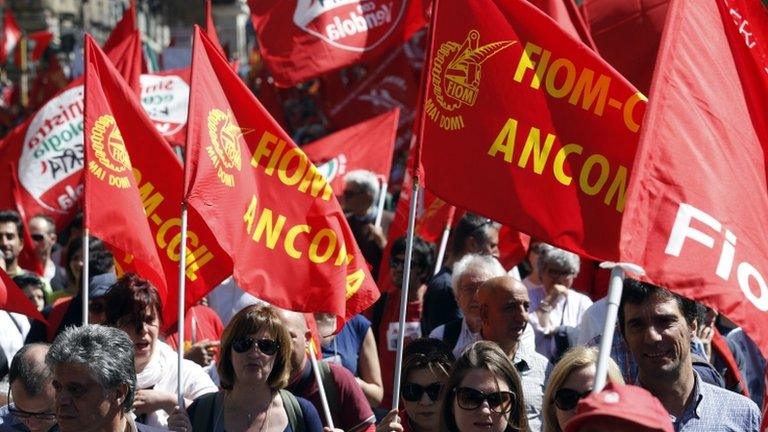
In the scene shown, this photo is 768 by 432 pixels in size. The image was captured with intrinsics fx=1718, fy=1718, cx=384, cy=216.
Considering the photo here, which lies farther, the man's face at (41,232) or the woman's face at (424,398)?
the man's face at (41,232)

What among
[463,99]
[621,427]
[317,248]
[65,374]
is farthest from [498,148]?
[621,427]

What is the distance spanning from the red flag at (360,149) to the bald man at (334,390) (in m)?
5.25

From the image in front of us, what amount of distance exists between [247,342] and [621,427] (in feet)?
7.61

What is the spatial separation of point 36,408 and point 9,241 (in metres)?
4.31

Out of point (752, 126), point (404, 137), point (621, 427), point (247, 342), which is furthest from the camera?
point (404, 137)

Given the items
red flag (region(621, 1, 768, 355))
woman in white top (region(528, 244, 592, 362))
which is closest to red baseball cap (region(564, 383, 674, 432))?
red flag (region(621, 1, 768, 355))

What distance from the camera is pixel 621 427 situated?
13.0 ft

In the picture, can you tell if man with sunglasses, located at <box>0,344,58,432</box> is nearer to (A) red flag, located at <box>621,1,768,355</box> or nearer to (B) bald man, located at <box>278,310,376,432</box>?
(B) bald man, located at <box>278,310,376,432</box>

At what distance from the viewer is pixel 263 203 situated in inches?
268

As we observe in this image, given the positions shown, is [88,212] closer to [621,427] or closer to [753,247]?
[753,247]

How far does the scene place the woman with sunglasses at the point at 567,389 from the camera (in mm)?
5395

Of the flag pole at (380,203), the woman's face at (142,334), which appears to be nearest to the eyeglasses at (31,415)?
the woman's face at (142,334)

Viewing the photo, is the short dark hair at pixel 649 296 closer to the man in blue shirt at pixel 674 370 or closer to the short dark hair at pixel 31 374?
the man in blue shirt at pixel 674 370

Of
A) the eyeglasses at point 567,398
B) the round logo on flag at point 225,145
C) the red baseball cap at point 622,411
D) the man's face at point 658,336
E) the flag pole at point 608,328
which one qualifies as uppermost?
the round logo on flag at point 225,145
